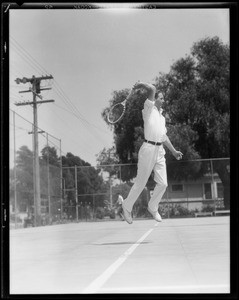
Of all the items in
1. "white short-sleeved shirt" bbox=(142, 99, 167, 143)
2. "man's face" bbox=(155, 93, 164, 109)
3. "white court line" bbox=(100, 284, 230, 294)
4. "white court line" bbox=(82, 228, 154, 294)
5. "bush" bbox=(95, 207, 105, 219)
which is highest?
"man's face" bbox=(155, 93, 164, 109)

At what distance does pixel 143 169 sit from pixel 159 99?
2.39 ft

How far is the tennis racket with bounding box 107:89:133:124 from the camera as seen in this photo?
5.57 metres

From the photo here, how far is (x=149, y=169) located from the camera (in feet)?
19.2

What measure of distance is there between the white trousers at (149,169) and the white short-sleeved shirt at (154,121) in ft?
0.40

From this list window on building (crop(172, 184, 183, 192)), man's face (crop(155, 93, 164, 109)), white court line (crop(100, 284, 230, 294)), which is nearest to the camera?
white court line (crop(100, 284, 230, 294))

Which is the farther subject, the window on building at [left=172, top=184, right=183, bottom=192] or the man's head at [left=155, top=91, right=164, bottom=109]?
the window on building at [left=172, top=184, right=183, bottom=192]

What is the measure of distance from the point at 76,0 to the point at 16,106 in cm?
128

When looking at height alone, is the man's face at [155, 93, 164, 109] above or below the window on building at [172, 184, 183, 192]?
above

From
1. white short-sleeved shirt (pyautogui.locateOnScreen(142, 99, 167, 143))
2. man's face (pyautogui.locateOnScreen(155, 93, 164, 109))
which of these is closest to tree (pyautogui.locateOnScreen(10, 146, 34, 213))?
white short-sleeved shirt (pyautogui.locateOnScreen(142, 99, 167, 143))

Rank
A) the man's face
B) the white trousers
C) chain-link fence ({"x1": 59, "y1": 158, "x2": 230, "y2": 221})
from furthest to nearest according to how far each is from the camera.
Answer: chain-link fence ({"x1": 59, "y1": 158, "x2": 230, "y2": 221}), the white trousers, the man's face

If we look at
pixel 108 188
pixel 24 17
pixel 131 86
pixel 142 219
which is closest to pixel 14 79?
pixel 24 17

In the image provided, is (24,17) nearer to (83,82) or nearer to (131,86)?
(83,82)

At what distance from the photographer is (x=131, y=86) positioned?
5578mm

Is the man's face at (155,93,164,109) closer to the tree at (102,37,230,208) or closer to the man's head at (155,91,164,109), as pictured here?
the man's head at (155,91,164,109)
